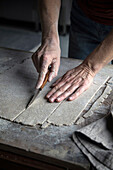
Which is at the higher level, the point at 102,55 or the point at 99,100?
the point at 102,55

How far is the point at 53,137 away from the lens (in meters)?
0.88

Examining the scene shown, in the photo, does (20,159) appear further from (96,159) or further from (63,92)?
(63,92)

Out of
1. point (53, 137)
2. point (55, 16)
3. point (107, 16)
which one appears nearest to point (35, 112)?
point (53, 137)

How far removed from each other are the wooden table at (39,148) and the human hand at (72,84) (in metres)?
0.24

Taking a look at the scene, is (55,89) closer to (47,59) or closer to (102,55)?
(47,59)

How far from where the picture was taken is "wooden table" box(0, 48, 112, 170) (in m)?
0.78

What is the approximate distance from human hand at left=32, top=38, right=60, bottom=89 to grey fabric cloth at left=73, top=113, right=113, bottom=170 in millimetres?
436

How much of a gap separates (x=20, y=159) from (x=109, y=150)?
1.16 feet

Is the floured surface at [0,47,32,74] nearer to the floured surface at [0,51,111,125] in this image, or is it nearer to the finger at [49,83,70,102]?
the floured surface at [0,51,111,125]

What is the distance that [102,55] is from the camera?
1347 mm

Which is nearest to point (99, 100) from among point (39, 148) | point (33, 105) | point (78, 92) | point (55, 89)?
point (78, 92)

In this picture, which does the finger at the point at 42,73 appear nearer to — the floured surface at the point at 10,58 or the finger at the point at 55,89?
the finger at the point at 55,89

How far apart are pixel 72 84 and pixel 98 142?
1.67ft

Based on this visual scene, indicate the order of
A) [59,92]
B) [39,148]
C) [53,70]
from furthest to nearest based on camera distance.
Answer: [53,70]
[59,92]
[39,148]
